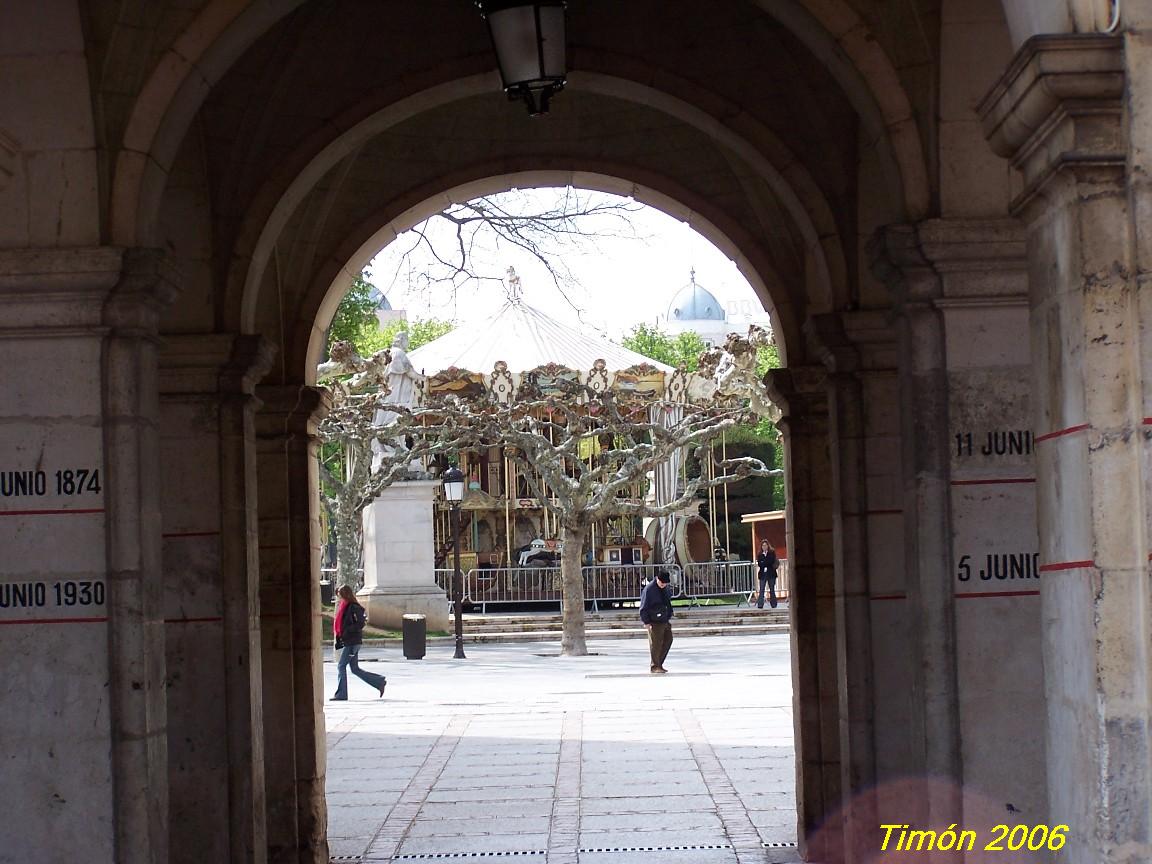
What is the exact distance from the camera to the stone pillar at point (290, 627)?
350 inches

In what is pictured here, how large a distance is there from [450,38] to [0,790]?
4.56 metres

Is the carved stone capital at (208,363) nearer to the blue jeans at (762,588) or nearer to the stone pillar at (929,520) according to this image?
the stone pillar at (929,520)

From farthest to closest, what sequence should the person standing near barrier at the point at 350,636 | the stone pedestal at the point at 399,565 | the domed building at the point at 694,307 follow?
the domed building at the point at 694,307 < the stone pedestal at the point at 399,565 < the person standing near barrier at the point at 350,636

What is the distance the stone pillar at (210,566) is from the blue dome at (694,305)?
89129 millimetres

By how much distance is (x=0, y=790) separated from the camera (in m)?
5.32

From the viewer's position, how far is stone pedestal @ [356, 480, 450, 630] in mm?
28609

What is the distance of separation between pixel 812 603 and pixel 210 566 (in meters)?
3.36

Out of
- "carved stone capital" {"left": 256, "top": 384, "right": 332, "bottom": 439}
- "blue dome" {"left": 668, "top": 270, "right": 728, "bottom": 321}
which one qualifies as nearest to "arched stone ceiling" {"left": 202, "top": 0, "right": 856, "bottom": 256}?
"carved stone capital" {"left": 256, "top": 384, "right": 332, "bottom": 439}

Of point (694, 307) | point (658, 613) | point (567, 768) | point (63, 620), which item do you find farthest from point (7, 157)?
point (694, 307)

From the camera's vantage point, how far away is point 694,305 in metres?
97.2

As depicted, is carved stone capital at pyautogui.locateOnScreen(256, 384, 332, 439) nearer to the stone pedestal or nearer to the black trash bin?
the black trash bin

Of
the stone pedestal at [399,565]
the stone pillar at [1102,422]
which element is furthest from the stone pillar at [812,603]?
the stone pedestal at [399,565]

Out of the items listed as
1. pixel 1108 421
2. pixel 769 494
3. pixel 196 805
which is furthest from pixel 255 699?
pixel 769 494

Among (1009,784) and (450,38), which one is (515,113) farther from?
(1009,784)
